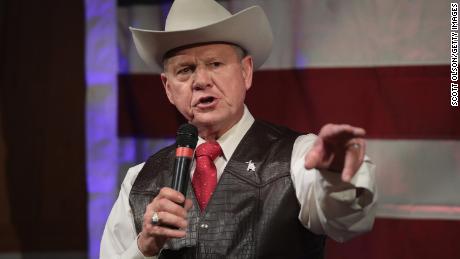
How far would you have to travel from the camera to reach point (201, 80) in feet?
5.49

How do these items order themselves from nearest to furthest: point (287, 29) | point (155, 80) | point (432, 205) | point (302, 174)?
point (302, 174)
point (432, 205)
point (287, 29)
point (155, 80)

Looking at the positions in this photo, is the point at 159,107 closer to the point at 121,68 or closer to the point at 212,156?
the point at 121,68

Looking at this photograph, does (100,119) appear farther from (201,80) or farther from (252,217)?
(252,217)

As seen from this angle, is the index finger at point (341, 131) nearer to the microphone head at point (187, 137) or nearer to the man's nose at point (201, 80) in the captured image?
the microphone head at point (187, 137)

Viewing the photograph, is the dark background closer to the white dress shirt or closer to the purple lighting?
the purple lighting

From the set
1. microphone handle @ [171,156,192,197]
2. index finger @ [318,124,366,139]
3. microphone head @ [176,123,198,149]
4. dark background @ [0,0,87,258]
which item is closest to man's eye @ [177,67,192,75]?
microphone head @ [176,123,198,149]

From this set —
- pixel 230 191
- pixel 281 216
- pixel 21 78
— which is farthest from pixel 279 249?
pixel 21 78

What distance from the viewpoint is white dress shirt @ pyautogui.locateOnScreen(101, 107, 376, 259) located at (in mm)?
1297

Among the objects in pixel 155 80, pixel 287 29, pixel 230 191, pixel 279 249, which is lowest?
pixel 279 249

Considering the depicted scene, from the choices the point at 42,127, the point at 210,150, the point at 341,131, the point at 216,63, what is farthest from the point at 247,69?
the point at 42,127

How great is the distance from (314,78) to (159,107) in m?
0.56

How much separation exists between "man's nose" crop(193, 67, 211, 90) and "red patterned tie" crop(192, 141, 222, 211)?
0.52ft

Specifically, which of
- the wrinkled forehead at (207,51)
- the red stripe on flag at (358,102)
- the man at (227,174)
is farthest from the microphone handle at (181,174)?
the red stripe on flag at (358,102)

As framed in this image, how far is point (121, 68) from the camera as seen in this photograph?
2.36 meters
